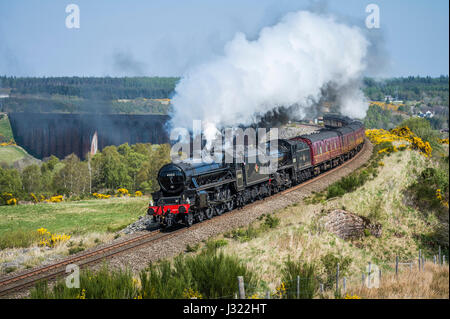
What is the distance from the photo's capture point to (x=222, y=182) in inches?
846

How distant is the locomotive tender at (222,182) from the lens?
1964 centimetres

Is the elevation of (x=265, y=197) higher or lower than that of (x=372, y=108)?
lower

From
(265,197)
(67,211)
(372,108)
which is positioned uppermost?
(372,108)

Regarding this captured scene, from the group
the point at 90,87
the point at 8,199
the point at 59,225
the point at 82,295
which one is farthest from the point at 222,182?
the point at 90,87

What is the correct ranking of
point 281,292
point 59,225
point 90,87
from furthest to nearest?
1. point 90,87
2. point 59,225
3. point 281,292

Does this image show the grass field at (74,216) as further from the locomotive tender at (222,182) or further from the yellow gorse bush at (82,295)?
the yellow gorse bush at (82,295)

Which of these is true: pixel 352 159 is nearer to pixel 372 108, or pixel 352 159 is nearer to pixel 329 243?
pixel 329 243

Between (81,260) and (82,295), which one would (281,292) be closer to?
(82,295)

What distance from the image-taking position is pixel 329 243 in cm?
1908

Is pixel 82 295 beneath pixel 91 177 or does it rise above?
above

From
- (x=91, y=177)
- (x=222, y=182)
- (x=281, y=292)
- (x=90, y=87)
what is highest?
(x=90, y=87)

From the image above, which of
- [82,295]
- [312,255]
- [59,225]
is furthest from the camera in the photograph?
[59,225]
